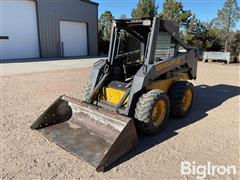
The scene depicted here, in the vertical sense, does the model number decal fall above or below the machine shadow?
above

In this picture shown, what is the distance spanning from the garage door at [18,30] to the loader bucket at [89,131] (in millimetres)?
14667

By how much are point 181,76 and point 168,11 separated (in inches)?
753

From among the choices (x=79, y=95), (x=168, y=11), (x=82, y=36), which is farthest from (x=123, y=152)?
(x=168, y=11)

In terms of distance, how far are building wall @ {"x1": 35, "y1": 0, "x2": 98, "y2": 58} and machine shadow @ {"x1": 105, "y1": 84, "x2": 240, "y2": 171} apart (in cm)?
1424

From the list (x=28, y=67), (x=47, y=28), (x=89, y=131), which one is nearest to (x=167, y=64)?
(x=89, y=131)

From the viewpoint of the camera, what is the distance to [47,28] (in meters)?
18.0

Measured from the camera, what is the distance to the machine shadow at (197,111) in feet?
11.2

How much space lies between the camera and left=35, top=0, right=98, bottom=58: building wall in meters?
17.7

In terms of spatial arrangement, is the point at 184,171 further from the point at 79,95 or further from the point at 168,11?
the point at 168,11

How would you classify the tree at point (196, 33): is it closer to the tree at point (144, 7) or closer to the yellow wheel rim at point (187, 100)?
the tree at point (144, 7)

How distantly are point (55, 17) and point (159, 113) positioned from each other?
1731 centimetres

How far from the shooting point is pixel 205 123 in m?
4.38

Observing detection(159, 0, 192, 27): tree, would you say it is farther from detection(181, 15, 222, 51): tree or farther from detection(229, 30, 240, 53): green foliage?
detection(229, 30, 240, 53): green foliage

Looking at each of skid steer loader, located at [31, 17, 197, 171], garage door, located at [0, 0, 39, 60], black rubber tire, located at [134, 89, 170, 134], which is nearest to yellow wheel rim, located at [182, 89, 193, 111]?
skid steer loader, located at [31, 17, 197, 171]
